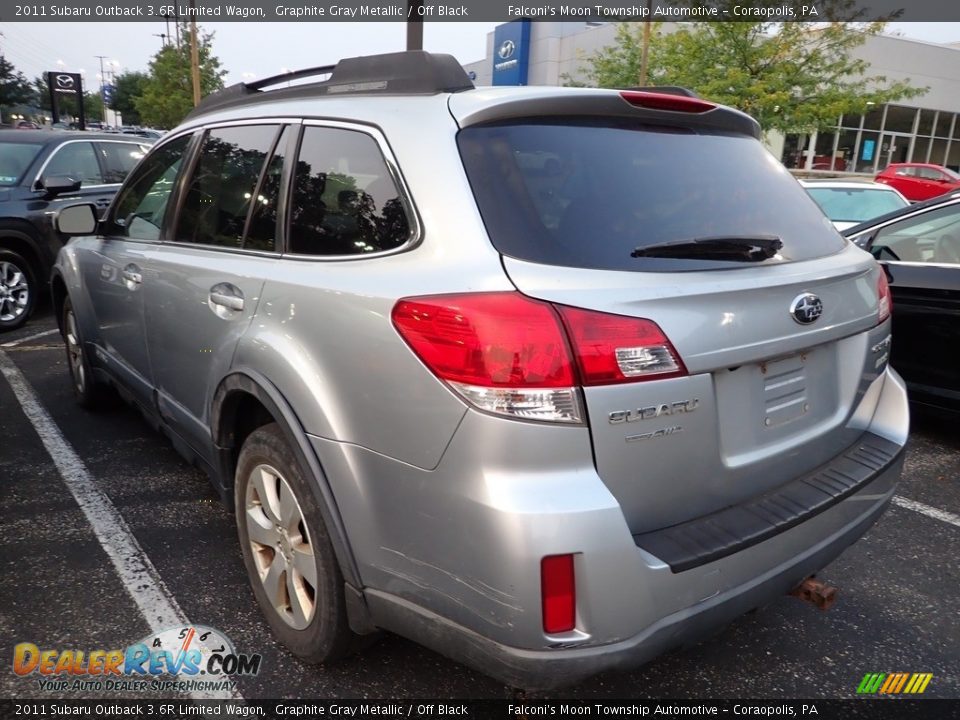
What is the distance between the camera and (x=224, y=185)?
2889mm

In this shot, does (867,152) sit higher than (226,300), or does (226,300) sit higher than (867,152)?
(867,152)

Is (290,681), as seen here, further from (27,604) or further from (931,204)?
(931,204)

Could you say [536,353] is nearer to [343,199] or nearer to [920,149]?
[343,199]

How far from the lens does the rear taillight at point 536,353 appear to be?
64.8 inches

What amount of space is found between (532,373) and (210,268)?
1584 millimetres

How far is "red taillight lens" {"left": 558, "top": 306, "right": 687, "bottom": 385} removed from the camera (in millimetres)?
1661

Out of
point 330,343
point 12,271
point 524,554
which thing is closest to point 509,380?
point 524,554

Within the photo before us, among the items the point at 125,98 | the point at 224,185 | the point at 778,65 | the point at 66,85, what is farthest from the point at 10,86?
the point at 224,185

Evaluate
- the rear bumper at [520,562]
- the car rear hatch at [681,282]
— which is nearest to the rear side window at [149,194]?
the car rear hatch at [681,282]

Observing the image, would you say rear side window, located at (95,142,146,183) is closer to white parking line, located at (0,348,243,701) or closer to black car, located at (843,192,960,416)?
white parking line, located at (0,348,243,701)

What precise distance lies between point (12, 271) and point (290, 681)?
6.40 m

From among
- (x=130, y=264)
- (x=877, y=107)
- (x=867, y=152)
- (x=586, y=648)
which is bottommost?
(x=586, y=648)

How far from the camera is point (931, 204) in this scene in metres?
4.43

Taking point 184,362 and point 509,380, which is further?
point 184,362
